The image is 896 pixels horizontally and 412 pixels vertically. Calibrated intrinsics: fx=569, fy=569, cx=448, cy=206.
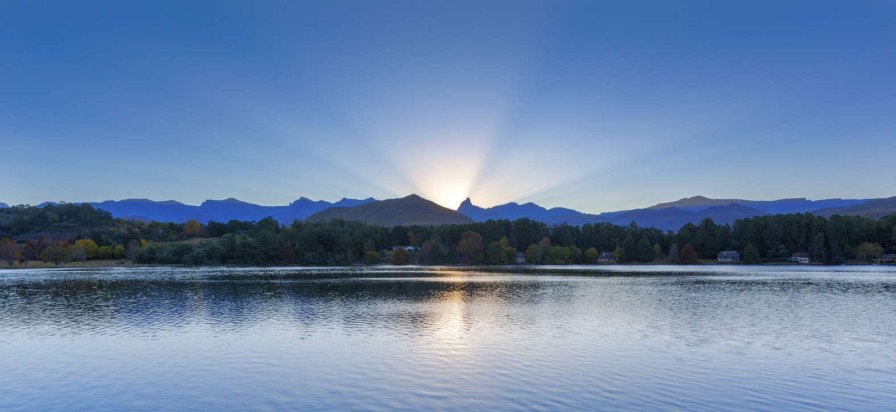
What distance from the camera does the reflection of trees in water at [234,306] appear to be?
55.2 m

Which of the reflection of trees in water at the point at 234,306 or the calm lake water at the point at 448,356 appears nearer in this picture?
the calm lake water at the point at 448,356

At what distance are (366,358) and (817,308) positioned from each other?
56954 mm

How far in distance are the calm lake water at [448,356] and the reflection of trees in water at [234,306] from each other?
0.55 meters

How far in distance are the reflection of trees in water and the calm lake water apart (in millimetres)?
552

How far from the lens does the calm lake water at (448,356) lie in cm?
2781

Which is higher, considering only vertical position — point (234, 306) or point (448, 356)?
point (234, 306)

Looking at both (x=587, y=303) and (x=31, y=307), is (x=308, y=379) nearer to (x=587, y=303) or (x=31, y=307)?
(x=587, y=303)

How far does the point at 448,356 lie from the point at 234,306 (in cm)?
4264

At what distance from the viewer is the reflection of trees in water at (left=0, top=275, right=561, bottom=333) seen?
5516 centimetres

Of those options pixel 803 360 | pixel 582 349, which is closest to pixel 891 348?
pixel 803 360

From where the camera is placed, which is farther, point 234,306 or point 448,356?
point 234,306

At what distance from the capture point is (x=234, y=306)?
71688 millimetres

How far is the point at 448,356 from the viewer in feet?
127

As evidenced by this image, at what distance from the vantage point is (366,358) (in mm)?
37750
